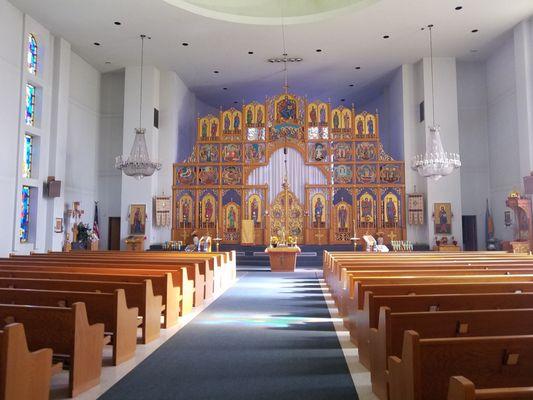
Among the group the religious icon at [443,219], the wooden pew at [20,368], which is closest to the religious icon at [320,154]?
the religious icon at [443,219]

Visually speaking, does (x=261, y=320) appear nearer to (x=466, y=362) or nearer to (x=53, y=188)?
(x=466, y=362)

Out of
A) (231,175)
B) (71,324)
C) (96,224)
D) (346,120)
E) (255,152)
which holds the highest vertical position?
(346,120)

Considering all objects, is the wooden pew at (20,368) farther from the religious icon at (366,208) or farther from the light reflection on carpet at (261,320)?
the religious icon at (366,208)

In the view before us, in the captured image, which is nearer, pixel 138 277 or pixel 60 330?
pixel 60 330

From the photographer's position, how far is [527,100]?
41.0 ft

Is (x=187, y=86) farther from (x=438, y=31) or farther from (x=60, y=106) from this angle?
(x=438, y=31)

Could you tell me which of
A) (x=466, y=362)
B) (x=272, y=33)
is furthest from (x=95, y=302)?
(x=272, y=33)

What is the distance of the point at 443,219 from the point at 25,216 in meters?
13.3

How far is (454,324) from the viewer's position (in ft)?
8.96

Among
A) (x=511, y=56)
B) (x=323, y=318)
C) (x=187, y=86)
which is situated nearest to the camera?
(x=323, y=318)

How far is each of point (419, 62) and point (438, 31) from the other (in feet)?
8.56

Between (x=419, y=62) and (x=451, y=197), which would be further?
(x=419, y=62)

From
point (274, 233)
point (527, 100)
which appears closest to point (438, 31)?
point (527, 100)

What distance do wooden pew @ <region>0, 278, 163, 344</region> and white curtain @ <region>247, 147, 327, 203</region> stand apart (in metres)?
12.1
